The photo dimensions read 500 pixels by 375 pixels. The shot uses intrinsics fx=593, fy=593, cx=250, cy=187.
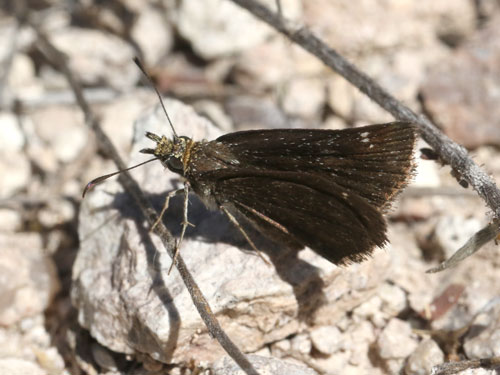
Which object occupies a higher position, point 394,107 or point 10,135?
point 10,135

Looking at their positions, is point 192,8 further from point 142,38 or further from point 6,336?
point 6,336

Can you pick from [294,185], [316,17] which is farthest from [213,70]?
[294,185]

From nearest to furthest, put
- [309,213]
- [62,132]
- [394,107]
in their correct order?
[309,213], [394,107], [62,132]

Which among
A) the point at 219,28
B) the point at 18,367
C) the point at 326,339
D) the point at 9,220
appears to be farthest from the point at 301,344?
the point at 219,28

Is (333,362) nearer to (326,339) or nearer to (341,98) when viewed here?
(326,339)

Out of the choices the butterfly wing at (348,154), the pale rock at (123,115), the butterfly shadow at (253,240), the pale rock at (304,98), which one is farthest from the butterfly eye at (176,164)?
the pale rock at (304,98)
